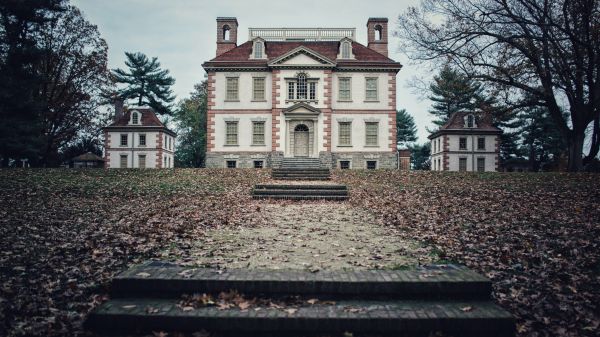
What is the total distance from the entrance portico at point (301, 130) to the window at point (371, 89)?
4809mm

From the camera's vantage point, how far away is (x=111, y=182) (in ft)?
50.6

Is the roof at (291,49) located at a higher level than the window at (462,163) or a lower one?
higher

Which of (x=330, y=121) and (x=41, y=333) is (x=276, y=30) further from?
(x=41, y=333)

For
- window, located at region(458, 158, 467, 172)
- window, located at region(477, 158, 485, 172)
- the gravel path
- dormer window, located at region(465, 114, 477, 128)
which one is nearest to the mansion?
window, located at region(458, 158, 467, 172)

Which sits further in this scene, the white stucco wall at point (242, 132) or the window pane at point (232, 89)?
the window pane at point (232, 89)

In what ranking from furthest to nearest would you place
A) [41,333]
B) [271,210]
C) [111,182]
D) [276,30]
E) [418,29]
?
1. [276,30]
2. [418,29]
3. [111,182]
4. [271,210]
5. [41,333]

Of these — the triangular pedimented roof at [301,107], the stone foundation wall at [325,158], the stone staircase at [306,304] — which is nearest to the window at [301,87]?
the triangular pedimented roof at [301,107]

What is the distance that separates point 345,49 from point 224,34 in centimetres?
1242

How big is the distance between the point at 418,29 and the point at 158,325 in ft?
57.4

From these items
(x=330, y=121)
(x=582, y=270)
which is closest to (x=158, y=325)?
(x=582, y=270)

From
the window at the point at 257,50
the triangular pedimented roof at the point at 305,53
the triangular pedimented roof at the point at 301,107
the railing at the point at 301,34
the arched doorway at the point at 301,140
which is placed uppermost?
the railing at the point at 301,34

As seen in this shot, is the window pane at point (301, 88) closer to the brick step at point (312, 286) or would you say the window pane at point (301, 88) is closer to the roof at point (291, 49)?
the roof at point (291, 49)

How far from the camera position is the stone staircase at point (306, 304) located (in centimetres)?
361

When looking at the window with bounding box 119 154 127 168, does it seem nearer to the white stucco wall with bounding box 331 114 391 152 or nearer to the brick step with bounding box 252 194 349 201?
the white stucco wall with bounding box 331 114 391 152
